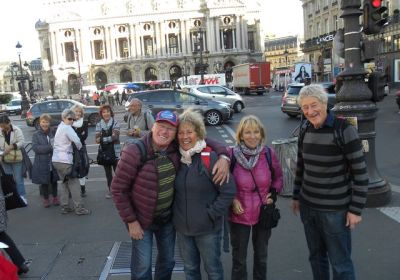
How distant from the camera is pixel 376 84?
5.83 meters

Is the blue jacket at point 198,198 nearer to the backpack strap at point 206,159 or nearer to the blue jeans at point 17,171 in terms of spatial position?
the backpack strap at point 206,159

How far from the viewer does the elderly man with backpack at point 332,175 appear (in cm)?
313

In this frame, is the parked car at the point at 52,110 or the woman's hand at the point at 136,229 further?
the parked car at the point at 52,110

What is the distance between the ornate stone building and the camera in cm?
9712

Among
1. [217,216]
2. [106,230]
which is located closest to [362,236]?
[217,216]

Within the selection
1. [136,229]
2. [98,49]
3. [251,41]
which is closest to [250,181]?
[136,229]

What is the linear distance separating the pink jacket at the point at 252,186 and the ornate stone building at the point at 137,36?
309 ft

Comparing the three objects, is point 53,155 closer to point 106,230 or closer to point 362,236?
point 106,230

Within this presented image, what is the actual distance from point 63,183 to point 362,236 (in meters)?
4.18

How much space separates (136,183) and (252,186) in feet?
3.06

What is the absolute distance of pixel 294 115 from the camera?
19453 mm

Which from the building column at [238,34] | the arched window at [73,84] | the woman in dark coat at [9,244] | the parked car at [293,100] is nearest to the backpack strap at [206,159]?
the woman in dark coat at [9,244]

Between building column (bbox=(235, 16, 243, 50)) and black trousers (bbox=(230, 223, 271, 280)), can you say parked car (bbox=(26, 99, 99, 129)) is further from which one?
building column (bbox=(235, 16, 243, 50))

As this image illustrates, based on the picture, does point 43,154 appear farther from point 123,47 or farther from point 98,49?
point 98,49
